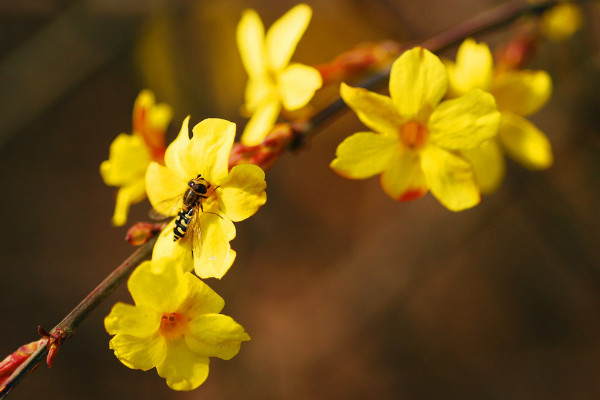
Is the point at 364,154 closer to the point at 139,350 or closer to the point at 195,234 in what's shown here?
the point at 195,234

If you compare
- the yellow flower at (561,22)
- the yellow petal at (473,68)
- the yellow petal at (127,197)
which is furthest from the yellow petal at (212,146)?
the yellow flower at (561,22)

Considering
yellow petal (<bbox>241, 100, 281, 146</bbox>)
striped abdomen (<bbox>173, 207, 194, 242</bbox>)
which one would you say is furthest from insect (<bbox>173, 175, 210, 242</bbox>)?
yellow petal (<bbox>241, 100, 281, 146</bbox>)

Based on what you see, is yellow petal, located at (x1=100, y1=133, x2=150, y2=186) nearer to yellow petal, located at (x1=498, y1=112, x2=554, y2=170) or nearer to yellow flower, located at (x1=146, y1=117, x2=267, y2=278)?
yellow flower, located at (x1=146, y1=117, x2=267, y2=278)

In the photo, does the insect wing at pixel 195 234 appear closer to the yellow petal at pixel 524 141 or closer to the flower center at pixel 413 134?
the flower center at pixel 413 134

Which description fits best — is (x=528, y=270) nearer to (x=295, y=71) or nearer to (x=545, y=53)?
(x=545, y=53)

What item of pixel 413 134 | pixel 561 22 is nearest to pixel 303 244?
pixel 561 22

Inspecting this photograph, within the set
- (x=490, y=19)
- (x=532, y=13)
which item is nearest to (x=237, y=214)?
(x=490, y=19)

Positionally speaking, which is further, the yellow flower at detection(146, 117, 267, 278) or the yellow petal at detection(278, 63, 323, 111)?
the yellow petal at detection(278, 63, 323, 111)

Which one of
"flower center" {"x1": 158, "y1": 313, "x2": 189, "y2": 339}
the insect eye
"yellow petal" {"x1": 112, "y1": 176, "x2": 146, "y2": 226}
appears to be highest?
the insect eye
